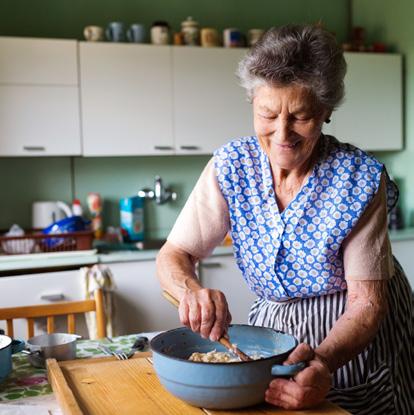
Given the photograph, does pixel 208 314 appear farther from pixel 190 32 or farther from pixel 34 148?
pixel 190 32

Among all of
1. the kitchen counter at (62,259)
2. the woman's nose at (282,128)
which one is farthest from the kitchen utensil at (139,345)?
the kitchen counter at (62,259)

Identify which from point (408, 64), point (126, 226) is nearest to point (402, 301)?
point (126, 226)

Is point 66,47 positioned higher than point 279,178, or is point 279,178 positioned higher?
point 66,47

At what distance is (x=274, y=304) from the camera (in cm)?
143

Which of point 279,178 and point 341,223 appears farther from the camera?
point 279,178

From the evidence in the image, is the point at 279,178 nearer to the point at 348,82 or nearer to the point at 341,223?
the point at 341,223

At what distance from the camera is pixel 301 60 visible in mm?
1210

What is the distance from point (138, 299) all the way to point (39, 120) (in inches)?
40.1

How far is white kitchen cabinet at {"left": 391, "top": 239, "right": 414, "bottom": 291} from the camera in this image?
3.38 metres

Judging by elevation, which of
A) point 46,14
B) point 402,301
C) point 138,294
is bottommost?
point 138,294

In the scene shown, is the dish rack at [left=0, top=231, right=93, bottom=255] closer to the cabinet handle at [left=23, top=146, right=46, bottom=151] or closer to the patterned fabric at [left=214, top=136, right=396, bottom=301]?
the cabinet handle at [left=23, top=146, right=46, bottom=151]

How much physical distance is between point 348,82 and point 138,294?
1.78m

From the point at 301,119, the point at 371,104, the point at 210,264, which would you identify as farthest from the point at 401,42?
the point at 301,119

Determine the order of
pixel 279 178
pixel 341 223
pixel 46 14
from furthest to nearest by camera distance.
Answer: pixel 46 14, pixel 279 178, pixel 341 223
